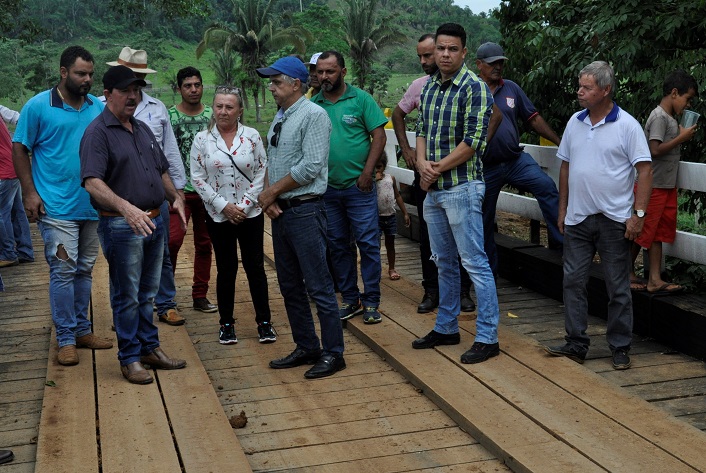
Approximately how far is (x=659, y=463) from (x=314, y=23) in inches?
2899

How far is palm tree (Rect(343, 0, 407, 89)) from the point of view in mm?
62000

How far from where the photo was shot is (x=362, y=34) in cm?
6262

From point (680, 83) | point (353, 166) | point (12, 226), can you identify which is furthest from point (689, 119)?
point (12, 226)

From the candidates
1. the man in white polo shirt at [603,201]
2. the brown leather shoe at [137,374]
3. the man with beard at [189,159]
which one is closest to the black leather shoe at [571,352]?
the man in white polo shirt at [603,201]

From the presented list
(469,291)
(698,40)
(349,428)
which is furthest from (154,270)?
(698,40)

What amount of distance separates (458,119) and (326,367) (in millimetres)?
1719

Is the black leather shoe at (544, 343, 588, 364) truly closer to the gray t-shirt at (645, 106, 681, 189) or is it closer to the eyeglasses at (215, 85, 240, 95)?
the gray t-shirt at (645, 106, 681, 189)

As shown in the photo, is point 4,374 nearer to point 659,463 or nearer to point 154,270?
point 154,270

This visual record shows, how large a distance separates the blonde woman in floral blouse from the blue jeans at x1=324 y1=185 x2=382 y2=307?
0.66m

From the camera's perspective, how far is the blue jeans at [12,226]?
9781 mm

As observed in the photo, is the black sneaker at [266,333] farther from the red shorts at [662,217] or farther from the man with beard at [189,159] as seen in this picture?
the red shorts at [662,217]

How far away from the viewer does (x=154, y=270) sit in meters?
5.81

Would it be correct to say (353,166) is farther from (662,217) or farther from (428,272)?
(662,217)

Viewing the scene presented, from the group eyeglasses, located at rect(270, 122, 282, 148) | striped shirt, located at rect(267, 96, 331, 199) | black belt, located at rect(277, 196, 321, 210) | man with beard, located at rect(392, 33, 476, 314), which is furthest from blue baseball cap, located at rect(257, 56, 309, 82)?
man with beard, located at rect(392, 33, 476, 314)
